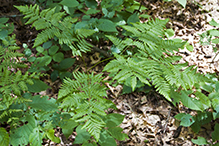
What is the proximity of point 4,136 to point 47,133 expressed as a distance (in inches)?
18.9

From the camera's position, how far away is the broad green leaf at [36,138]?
1920 mm

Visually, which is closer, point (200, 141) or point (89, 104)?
point (89, 104)

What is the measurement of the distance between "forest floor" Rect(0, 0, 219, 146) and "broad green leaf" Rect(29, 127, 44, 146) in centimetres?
60

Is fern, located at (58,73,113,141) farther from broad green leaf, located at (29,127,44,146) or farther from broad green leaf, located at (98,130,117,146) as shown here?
broad green leaf, located at (29,127,44,146)

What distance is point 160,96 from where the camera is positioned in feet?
9.24

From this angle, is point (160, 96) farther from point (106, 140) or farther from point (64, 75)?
point (64, 75)

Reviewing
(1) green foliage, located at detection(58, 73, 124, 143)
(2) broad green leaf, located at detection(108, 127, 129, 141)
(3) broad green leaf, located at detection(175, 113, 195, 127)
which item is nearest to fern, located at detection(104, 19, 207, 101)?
(1) green foliage, located at detection(58, 73, 124, 143)

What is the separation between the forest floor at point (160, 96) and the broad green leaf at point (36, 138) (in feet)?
1.97

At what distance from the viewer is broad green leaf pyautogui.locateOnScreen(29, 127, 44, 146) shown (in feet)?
6.30

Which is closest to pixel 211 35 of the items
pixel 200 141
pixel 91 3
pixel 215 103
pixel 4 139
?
pixel 215 103

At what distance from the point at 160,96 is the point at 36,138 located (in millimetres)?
2144

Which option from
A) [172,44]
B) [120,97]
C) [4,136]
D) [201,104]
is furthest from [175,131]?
[4,136]

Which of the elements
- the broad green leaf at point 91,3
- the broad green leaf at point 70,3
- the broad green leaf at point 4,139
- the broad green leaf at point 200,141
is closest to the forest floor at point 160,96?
the broad green leaf at point 200,141

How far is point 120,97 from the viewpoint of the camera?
2877 mm
